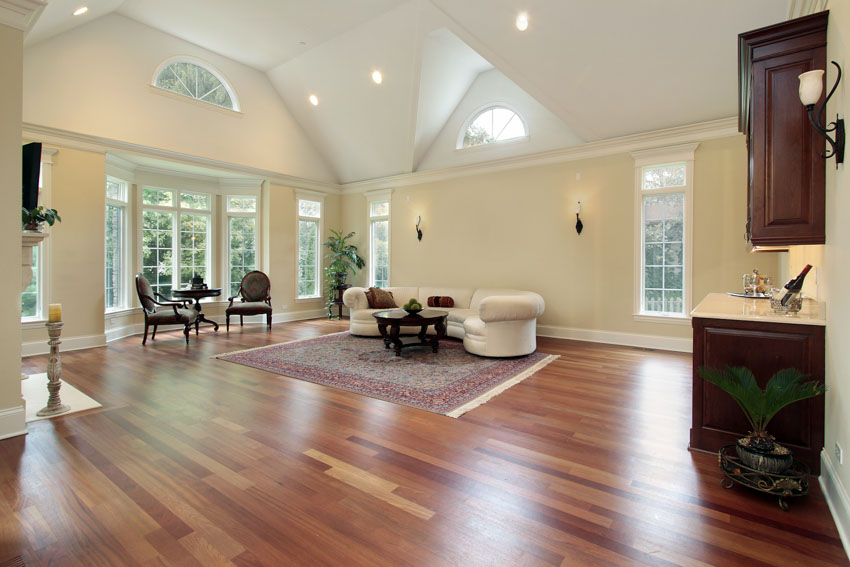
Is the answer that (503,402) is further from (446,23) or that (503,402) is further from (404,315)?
(446,23)

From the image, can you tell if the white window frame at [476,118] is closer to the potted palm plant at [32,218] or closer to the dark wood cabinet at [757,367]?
the dark wood cabinet at [757,367]

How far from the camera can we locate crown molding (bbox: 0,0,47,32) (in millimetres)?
2672

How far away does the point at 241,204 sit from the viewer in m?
8.29

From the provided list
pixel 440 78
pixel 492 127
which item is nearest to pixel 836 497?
pixel 492 127

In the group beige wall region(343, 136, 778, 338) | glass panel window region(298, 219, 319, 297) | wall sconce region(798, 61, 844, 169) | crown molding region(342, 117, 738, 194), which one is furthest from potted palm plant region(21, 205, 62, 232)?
crown molding region(342, 117, 738, 194)

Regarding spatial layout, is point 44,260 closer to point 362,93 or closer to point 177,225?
point 177,225

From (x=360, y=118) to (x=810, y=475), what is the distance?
7.57 m

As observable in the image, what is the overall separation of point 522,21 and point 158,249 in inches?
271

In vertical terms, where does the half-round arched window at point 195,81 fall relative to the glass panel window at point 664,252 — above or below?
above

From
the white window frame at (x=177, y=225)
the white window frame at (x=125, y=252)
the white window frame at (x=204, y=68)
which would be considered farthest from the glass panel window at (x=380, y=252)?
the white window frame at (x=125, y=252)

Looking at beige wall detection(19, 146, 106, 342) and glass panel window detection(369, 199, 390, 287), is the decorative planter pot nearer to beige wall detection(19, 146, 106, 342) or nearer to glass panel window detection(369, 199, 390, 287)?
glass panel window detection(369, 199, 390, 287)

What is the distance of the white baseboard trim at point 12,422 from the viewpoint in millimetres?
2754

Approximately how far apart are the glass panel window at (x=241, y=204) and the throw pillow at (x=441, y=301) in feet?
13.8

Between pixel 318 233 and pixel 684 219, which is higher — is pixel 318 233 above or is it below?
above
